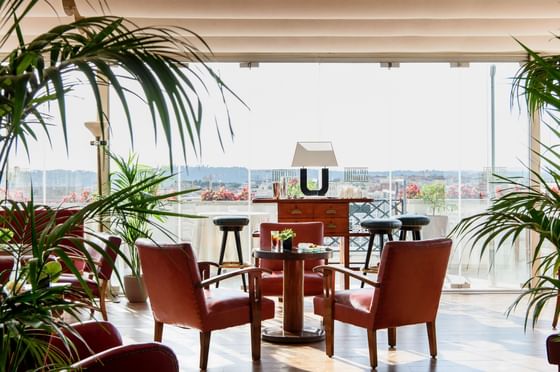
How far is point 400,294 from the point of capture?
4.62 m

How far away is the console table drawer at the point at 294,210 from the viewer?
7141mm

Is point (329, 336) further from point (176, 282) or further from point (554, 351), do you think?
point (554, 351)

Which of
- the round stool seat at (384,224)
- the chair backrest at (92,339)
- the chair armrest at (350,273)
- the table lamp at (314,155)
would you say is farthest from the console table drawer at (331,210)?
the chair backrest at (92,339)

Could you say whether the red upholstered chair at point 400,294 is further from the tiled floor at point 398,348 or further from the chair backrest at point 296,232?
the chair backrest at point 296,232

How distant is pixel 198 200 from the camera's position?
823cm

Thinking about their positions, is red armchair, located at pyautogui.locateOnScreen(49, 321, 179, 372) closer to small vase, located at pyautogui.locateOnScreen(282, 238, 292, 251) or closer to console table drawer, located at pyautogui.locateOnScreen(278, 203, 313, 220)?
small vase, located at pyautogui.locateOnScreen(282, 238, 292, 251)

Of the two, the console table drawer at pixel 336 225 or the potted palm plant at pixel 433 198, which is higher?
the potted palm plant at pixel 433 198

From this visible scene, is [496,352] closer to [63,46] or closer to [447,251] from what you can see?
[447,251]

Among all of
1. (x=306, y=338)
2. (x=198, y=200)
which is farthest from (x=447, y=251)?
(x=198, y=200)

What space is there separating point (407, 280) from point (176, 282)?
5.42ft

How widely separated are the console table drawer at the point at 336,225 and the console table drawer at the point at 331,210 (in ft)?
0.12

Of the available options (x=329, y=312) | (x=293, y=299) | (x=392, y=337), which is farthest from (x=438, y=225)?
(x=329, y=312)

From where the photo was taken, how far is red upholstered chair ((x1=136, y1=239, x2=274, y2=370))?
450cm

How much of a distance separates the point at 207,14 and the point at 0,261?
285 centimetres
